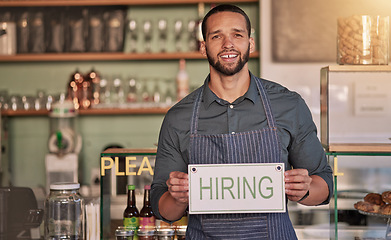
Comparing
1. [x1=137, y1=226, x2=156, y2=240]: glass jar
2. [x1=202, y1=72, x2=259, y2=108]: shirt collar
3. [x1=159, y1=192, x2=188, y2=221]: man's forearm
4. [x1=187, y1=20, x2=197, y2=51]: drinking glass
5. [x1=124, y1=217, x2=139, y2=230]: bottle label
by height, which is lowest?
[x1=137, y1=226, x2=156, y2=240]: glass jar

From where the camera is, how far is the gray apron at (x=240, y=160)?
5.16 feet

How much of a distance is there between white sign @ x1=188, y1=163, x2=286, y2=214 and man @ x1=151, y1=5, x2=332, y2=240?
5 cm

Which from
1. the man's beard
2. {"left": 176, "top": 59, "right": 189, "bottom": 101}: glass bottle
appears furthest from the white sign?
{"left": 176, "top": 59, "right": 189, "bottom": 101}: glass bottle

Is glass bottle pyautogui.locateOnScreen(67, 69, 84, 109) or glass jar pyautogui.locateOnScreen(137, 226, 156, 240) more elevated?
glass bottle pyautogui.locateOnScreen(67, 69, 84, 109)

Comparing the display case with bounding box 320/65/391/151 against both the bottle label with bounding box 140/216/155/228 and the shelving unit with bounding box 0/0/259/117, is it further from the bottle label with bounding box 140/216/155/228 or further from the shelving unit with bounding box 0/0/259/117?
the bottle label with bounding box 140/216/155/228

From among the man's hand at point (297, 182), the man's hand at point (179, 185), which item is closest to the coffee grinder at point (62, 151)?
the man's hand at point (179, 185)

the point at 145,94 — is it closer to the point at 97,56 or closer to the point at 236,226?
the point at 97,56

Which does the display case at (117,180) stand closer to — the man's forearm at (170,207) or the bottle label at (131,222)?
the bottle label at (131,222)

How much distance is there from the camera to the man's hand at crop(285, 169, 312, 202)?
1484mm

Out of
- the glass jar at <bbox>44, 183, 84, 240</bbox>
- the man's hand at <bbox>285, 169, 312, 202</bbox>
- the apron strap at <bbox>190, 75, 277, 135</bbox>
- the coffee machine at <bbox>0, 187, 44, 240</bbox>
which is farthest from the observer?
the coffee machine at <bbox>0, 187, 44, 240</bbox>

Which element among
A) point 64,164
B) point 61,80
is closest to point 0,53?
point 61,80

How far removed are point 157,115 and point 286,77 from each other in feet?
3.30

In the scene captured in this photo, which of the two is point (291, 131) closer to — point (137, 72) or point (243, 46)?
point (243, 46)

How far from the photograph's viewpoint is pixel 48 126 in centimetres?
435
